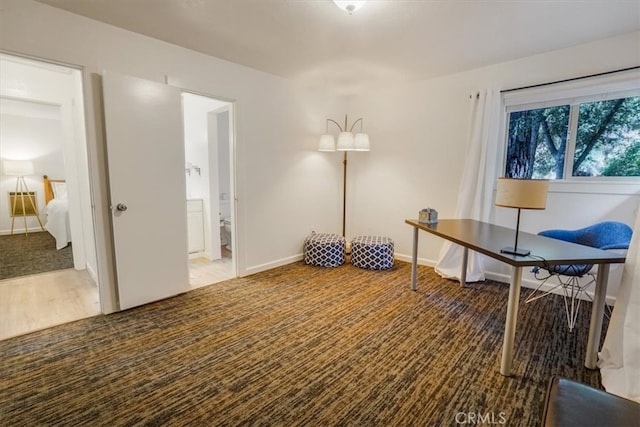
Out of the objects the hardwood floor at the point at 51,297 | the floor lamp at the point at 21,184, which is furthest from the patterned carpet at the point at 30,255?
the floor lamp at the point at 21,184

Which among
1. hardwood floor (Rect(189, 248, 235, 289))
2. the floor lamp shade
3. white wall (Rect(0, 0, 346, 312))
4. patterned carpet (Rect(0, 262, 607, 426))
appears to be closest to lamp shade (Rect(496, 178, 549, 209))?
the floor lamp shade

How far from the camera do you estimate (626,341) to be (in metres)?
1.61

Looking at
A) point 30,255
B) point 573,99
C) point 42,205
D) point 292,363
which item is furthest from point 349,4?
point 42,205

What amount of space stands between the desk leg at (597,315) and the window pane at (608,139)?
1601mm

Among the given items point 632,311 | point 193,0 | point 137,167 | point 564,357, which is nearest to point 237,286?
point 137,167

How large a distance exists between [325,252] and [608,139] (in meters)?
3.21

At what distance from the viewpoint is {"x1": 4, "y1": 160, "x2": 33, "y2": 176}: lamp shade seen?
5.46 meters

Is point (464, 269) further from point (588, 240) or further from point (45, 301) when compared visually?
point (45, 301)

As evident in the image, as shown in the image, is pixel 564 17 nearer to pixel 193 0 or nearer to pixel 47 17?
pixel 193 0

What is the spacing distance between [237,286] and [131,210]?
4.32 feet

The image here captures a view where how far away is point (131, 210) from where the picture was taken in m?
2.60

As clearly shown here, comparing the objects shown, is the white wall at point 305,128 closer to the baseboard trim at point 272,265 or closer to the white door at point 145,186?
the baseboard trim at point 272,265

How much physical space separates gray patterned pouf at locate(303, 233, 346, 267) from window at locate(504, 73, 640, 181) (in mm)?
2221

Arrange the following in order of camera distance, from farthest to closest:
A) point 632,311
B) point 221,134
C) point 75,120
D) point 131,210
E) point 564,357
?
point 221,134, point 75,120, point 131,210, point 564,357, point 632,311
